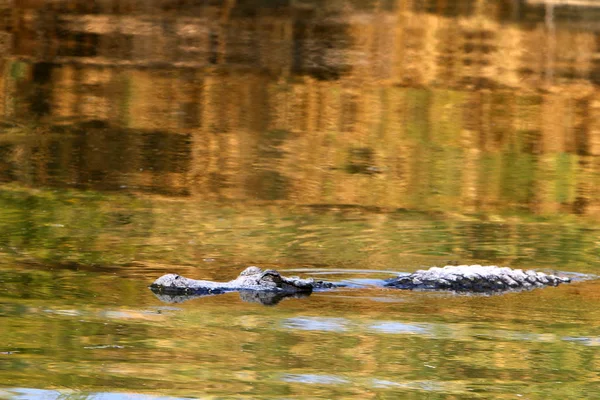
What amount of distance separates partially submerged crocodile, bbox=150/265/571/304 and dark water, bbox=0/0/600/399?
89 mm

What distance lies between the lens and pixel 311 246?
8.25 meters

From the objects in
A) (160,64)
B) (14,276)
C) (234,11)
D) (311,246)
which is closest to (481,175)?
(311,246)

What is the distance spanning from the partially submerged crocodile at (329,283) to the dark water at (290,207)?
0.29ft

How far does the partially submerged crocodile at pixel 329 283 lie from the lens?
682 centimetres

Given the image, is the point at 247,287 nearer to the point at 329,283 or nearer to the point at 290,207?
the point at 329,283

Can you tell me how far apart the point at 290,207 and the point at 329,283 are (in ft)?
8.34

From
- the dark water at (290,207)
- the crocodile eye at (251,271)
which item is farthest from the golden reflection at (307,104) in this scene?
the crocodile eye at (251,271)

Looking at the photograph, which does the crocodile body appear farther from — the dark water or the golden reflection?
Answer: the golden reflection

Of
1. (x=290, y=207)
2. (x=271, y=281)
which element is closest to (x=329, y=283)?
(x=271, y=281)

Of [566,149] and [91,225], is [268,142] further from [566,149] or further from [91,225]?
[91,225]

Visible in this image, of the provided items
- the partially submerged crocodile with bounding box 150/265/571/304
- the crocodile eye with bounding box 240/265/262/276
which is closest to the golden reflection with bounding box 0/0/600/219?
the partially submerged crocodile with bounding box 150/265/571/304

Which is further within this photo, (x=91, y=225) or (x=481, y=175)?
(x=481, y=175)

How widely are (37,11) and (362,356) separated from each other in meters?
19.4

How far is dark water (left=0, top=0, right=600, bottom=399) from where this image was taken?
18.7 feet
